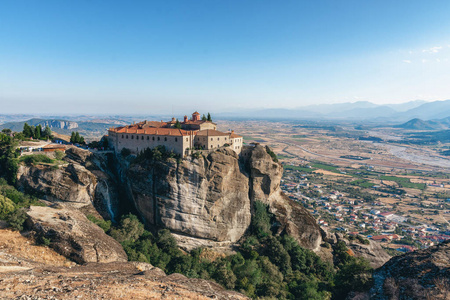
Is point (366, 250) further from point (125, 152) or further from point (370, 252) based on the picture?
point (125, 152)

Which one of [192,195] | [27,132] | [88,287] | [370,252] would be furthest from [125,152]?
[370,252]

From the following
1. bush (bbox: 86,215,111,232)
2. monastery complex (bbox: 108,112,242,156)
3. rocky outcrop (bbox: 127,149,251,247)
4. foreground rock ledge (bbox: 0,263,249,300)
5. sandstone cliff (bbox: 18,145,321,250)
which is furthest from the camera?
monastery complex (bbox: 108,112,242,156)

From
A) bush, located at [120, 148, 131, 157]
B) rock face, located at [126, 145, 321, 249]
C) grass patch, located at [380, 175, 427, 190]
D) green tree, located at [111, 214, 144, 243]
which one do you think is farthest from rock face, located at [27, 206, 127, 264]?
grass patch, located at [380, 175, 427, 190]

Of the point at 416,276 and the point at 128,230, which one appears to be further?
the point at 128,230

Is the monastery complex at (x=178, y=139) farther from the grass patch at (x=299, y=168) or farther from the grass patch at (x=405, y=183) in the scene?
the grass patch at (x=405, y=183)

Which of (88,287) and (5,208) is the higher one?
(5,208)

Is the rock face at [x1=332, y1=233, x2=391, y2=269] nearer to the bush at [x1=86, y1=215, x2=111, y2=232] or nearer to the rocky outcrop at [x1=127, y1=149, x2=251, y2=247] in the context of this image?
the rocky outcrop at [x1=127, y1=149, x2=251, y2=247]

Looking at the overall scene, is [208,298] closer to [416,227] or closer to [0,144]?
[0,144]

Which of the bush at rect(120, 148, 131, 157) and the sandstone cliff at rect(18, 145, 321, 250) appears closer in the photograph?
the sandstone cliff at rect(18, 145, 321, 250)
